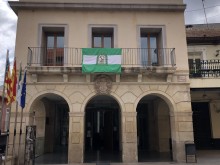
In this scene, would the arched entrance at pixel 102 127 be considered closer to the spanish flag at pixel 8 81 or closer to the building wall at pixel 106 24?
the building wall at pixel 106 24

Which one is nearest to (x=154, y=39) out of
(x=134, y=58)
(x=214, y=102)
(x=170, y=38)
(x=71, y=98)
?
(x=170, y=38)

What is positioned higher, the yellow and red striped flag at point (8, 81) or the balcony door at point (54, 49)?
the balcony door at point (54, 49)

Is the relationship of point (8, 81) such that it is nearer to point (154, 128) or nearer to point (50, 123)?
point (50, 123)

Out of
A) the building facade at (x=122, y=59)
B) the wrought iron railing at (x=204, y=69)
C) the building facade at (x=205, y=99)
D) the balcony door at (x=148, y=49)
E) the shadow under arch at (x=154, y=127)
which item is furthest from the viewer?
the building facade at (x=205, y=99)

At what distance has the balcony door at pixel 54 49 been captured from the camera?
12891mm

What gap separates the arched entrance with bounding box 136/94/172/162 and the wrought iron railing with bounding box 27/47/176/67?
2.60 m

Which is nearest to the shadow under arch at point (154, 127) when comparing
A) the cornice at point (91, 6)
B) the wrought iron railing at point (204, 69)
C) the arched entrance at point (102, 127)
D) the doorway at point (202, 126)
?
the arched entrance at point (102, 127)

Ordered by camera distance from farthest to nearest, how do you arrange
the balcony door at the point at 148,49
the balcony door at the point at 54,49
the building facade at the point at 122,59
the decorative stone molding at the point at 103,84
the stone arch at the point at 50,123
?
1. the stone arch at the point at 50,123
2. the balcony door at the point at 148,49
3. the balcony door at the point at 54,49
4. the decorative stone molding at the point at 103,84
5. the building facade at the point at 122,59

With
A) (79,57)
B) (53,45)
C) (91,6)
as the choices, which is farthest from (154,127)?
(91,6)

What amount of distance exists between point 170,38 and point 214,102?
279 inches

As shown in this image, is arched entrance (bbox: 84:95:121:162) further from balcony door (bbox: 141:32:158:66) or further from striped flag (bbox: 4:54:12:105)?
striped flag (bbox: 4:54:12:105)

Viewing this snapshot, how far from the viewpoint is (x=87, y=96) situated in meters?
12.0

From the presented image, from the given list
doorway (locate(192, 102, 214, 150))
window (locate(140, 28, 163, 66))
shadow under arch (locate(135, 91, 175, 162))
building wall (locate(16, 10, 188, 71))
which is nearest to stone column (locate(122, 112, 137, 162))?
shadow under arch (locate(135, 91, 175, 162))

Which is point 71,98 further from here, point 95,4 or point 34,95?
point 95,4
